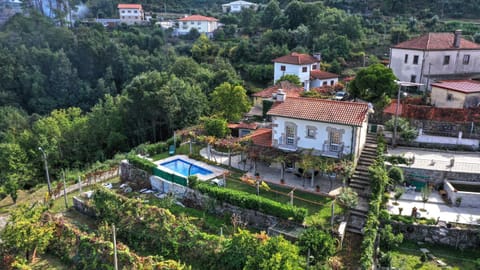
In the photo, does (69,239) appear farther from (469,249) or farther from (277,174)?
(469,249)

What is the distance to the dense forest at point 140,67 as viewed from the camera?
35.5 metres

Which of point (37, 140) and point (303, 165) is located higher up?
point (303, 165)

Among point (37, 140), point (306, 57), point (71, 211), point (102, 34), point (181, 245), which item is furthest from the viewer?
point (102, 34)

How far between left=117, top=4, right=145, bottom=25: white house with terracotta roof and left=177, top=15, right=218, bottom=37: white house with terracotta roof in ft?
53.0

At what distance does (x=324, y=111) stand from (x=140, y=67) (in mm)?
52402

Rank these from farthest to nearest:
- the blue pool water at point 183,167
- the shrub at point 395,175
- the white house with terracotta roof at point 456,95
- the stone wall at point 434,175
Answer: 1. the white house with terracotta roof at point 456,95
2. the blue pool water at point 183,167
3. the stone wall at point 434,175
4. the shrub at point 395,175

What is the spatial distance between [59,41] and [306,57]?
2052 inches

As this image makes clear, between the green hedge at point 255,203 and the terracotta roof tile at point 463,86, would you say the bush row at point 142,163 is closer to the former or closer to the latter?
the green hedge at point 255,203

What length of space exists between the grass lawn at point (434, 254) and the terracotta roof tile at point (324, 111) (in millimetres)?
6871

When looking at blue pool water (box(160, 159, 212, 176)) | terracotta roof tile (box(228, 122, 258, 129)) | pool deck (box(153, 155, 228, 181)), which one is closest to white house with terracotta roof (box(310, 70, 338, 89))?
terracotta roof tile (box(228, 122, 258, 129))

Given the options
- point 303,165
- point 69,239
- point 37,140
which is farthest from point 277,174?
point 37,140

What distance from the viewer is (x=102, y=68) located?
230ft

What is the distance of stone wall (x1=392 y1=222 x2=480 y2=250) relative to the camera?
643 inches

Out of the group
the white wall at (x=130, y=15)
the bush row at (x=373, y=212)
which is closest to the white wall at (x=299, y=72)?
the bush row at (x=373, y=212)
